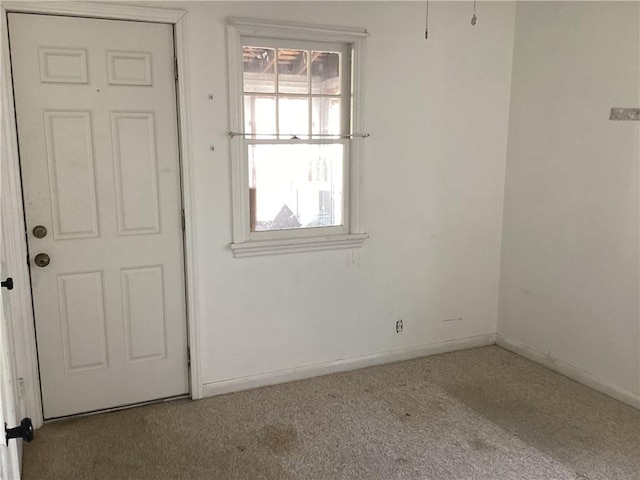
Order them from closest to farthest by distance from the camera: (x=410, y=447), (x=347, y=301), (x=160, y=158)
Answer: (x=410, y=447) < (x=160, y=158) < (x=347, y=301)

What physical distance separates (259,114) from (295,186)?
1.55 feet

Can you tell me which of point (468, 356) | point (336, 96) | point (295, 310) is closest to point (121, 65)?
point (336, 96)

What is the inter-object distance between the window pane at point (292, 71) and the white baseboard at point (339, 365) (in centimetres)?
172

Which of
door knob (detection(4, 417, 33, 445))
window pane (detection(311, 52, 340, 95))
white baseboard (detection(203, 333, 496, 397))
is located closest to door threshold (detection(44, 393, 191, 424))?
white baseboard (detection(203, 333, 496, 397))

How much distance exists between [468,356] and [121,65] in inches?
114

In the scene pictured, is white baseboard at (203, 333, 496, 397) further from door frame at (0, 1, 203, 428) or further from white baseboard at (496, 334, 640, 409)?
door frame at (0, 1, 203, 428)

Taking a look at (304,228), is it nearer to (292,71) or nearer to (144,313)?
(292,71)

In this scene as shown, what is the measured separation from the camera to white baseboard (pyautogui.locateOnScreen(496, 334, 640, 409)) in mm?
3147

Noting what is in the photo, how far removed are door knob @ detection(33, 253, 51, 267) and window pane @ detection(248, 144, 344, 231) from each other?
1.11m

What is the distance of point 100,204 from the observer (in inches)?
111

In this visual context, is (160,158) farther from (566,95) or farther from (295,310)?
(566,95)

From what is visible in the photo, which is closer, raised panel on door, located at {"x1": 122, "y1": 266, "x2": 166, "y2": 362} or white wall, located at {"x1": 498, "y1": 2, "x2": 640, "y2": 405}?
raised panel on door, located at {"x1": 122, "y1": 266, "x2": 166, "y2": 362}

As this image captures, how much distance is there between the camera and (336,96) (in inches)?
129

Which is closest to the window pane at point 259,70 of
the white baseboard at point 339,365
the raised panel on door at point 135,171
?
the raised panel on door at point 135,171
